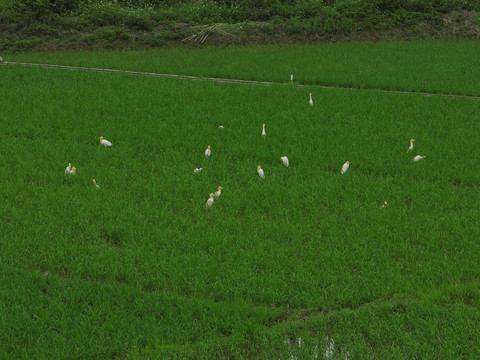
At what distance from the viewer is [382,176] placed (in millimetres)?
7730

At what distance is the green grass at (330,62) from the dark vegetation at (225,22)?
1.12 m

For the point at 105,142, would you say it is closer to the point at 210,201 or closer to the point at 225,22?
the point at 210,201

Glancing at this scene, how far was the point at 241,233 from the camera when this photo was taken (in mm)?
6234

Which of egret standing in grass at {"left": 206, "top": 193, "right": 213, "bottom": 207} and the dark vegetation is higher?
the dark vegetation

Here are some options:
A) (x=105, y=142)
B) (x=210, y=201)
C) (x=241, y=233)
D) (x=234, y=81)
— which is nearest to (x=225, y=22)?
(x=234, y=81)

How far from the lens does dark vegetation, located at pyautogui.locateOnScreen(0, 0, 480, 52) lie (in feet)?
58.1

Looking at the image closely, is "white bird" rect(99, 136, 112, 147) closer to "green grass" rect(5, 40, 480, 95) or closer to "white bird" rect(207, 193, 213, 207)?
"white bird" rect(207, 193, 213, 207)

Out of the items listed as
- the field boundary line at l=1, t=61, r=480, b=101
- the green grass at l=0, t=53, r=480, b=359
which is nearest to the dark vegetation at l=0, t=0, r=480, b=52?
the field boundary line at l=1, t=61, r=480, b=101

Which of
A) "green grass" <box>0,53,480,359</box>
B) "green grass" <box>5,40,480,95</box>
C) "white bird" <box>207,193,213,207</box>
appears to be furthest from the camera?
"green grass" <box>5,40,480,95</box>

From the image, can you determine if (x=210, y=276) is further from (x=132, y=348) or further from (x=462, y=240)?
(x=462, y=240)

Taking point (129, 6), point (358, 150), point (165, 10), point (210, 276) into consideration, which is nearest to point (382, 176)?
point (358, 150)

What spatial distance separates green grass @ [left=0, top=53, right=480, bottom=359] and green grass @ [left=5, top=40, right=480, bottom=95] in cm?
192

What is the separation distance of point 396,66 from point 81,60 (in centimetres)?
890

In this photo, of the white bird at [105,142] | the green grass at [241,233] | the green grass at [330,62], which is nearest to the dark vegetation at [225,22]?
the green grass at [330,62]
